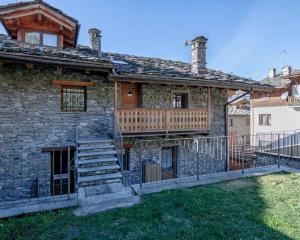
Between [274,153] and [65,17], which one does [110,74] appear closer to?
[65,17]

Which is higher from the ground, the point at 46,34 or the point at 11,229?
the point at 46,34

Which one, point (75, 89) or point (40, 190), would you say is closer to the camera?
point (40, 190)

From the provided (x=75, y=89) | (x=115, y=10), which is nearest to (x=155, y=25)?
(x=115, y=10)

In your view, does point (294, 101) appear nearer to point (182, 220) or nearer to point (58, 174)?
point (182, 220)

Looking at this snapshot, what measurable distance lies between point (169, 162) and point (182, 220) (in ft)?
23.3

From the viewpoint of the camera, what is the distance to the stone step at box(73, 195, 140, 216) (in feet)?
16.1

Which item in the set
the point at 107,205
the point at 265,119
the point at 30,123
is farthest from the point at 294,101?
the point at 30,123

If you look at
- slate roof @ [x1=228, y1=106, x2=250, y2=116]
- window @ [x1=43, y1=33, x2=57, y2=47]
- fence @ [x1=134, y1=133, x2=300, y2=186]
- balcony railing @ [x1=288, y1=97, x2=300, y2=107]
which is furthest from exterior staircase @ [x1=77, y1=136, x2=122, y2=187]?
slate roof @ [x1=228, y1=106, x2=250, y2=116]

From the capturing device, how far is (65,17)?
9.56 metres

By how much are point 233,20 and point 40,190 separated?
16.4 m

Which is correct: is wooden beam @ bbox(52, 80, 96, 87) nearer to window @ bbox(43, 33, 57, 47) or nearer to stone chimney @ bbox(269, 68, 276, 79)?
window @ bbox(43, 33, 57, 47)

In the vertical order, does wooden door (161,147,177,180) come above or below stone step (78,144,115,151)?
below

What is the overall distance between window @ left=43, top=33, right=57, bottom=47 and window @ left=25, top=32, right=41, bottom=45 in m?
0.25

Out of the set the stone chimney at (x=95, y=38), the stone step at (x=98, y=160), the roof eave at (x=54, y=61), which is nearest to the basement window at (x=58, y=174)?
the stone step at (x=98, y=160)
